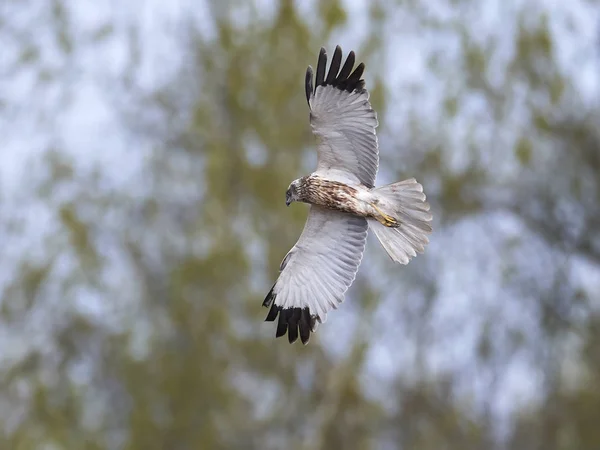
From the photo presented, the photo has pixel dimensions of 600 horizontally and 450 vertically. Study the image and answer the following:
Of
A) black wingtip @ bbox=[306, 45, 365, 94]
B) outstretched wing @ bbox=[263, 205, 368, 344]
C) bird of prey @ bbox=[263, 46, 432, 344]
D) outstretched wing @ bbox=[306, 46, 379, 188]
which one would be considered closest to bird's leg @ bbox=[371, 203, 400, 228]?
bird of prey @ bbox=[263, 46, 432, 344]

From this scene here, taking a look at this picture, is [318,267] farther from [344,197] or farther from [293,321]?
[344,197]

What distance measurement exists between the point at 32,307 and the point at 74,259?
0.72 meters

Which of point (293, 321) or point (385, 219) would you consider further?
point (293, 321)

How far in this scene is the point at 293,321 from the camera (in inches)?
206

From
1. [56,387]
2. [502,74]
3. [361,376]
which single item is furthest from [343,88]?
[56,387]

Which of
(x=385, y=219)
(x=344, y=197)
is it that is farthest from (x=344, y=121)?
(x=385, y=219)

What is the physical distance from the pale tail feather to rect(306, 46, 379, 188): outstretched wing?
12 cm

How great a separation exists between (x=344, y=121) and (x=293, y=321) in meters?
0.96

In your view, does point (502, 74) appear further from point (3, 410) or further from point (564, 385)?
point (3, 410)

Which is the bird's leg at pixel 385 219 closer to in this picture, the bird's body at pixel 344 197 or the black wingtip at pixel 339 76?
the bird's body at pixel 344 197

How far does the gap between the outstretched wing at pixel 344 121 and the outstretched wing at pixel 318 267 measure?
0.28m

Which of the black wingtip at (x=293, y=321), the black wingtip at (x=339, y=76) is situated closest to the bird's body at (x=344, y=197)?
the black wingtip at (x=339, y=76)

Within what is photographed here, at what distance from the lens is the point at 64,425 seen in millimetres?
12703

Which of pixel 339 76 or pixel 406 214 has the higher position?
pixel 339 76
